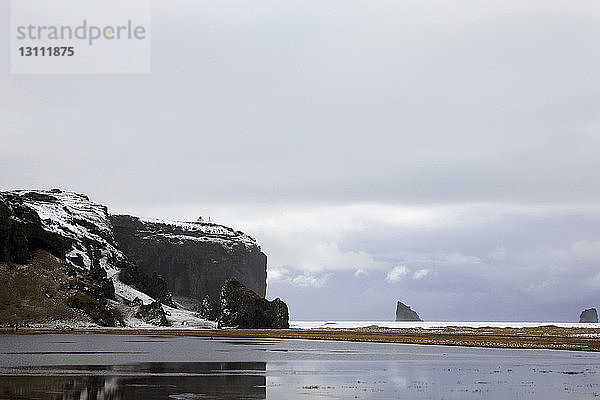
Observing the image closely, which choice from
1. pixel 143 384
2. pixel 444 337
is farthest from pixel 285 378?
pixel 444 337

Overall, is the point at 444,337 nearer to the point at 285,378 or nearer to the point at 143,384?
the point at 285,378

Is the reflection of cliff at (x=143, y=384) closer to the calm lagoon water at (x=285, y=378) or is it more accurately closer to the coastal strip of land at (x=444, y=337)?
the calm lagoon water at (x=285, y=378)

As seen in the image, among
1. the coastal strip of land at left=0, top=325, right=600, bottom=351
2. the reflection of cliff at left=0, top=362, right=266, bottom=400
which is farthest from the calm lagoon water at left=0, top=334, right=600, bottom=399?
the coastal strip of land at left=0, top=325, right=600, bottom=351

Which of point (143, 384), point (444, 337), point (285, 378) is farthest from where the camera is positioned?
point (444, 337)

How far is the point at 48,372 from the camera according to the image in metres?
50.4

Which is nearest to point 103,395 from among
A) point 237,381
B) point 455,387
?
point 237,381

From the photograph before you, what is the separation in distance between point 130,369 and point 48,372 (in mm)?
6382

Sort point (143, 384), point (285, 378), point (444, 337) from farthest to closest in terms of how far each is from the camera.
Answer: point (444, 337)
point (285, 378)
point (143, 384)

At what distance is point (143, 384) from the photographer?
143 ft

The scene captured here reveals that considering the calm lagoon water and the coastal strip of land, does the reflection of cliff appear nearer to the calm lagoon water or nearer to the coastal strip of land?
the calm lagoon water

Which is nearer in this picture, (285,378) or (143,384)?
(143,384)

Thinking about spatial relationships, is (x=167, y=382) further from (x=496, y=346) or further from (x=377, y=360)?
(x=496, y=346)

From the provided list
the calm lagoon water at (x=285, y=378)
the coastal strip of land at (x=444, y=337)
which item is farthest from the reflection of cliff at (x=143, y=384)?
the coastal strip of land at (x=444, y=337)

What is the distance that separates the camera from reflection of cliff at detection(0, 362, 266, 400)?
3809 cm
